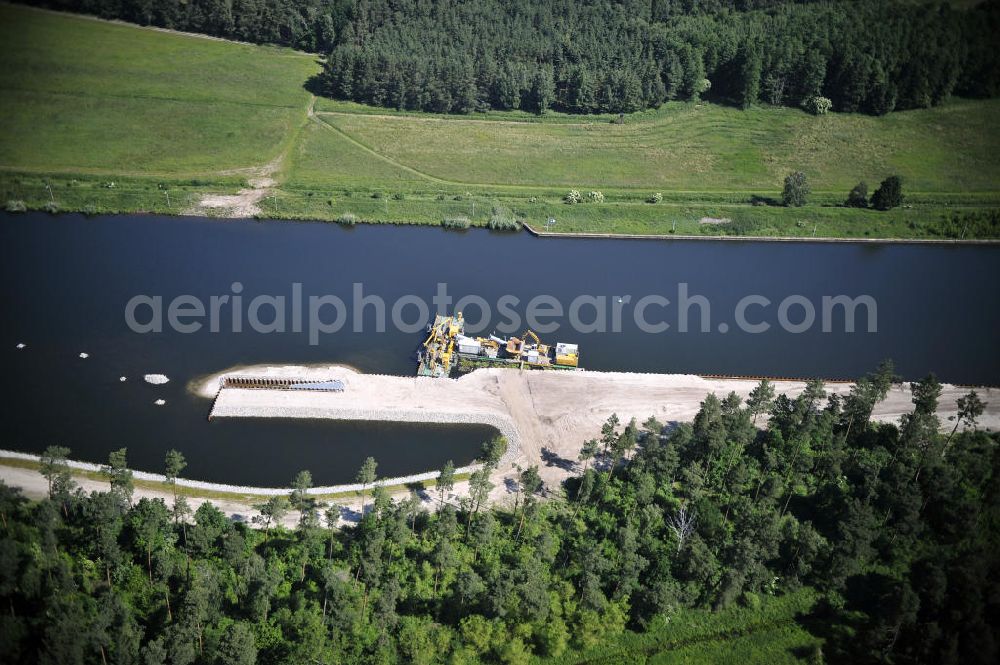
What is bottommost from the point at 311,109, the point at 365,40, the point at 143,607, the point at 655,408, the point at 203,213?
the point at 143,607

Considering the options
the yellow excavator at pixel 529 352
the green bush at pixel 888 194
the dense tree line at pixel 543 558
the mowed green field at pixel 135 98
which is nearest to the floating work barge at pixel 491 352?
the yellow excavator at pixel 529 352

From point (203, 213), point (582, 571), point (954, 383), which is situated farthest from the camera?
point (203, 213)

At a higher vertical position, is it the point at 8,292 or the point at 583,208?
the point at 583,208

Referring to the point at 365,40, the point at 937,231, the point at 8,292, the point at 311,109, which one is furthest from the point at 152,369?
the point at 937,231

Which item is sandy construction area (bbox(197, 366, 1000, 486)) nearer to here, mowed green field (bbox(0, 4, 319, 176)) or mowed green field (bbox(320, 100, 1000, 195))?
mowed green field (bbox(320, 100, 1000, 195))

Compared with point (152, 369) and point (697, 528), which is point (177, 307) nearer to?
point (152, 369)

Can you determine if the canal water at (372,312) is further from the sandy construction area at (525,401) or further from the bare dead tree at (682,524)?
the bare dead tree at (682,524)

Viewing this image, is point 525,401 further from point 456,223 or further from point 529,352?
point 456,223
